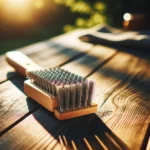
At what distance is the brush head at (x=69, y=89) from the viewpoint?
38.9 inches

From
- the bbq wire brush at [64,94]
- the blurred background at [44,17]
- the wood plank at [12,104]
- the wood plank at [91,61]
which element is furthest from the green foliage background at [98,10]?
the bbq wire brush at [64,94]

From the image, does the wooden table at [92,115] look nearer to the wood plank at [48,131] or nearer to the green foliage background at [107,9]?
the wood plank at [48,131]

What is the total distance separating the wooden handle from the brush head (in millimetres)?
259

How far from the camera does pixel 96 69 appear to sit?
162 centimetres

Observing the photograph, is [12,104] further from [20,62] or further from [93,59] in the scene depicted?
[93,59]

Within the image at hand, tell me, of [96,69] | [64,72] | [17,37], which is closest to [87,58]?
[96,69]

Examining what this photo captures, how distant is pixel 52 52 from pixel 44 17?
303 inches

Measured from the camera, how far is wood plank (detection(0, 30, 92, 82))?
1632 mm

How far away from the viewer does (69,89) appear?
3.26 ft

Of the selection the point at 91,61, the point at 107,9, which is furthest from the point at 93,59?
the point at 107,9

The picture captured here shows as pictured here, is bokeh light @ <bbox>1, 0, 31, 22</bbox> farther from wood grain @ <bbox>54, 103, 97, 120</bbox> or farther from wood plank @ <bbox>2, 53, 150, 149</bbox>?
wood grain @ <bbox>54, 103, 97, 120</bbox>

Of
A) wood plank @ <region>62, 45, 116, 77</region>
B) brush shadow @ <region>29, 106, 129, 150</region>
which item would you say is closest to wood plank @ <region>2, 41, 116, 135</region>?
wood plank @ <region>62, 45, 116, 77</region>

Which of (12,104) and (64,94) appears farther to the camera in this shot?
(12,104)

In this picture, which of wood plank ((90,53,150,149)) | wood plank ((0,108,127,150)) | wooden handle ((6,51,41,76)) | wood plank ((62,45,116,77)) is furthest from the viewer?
wood plank ((62,45,116,77))
